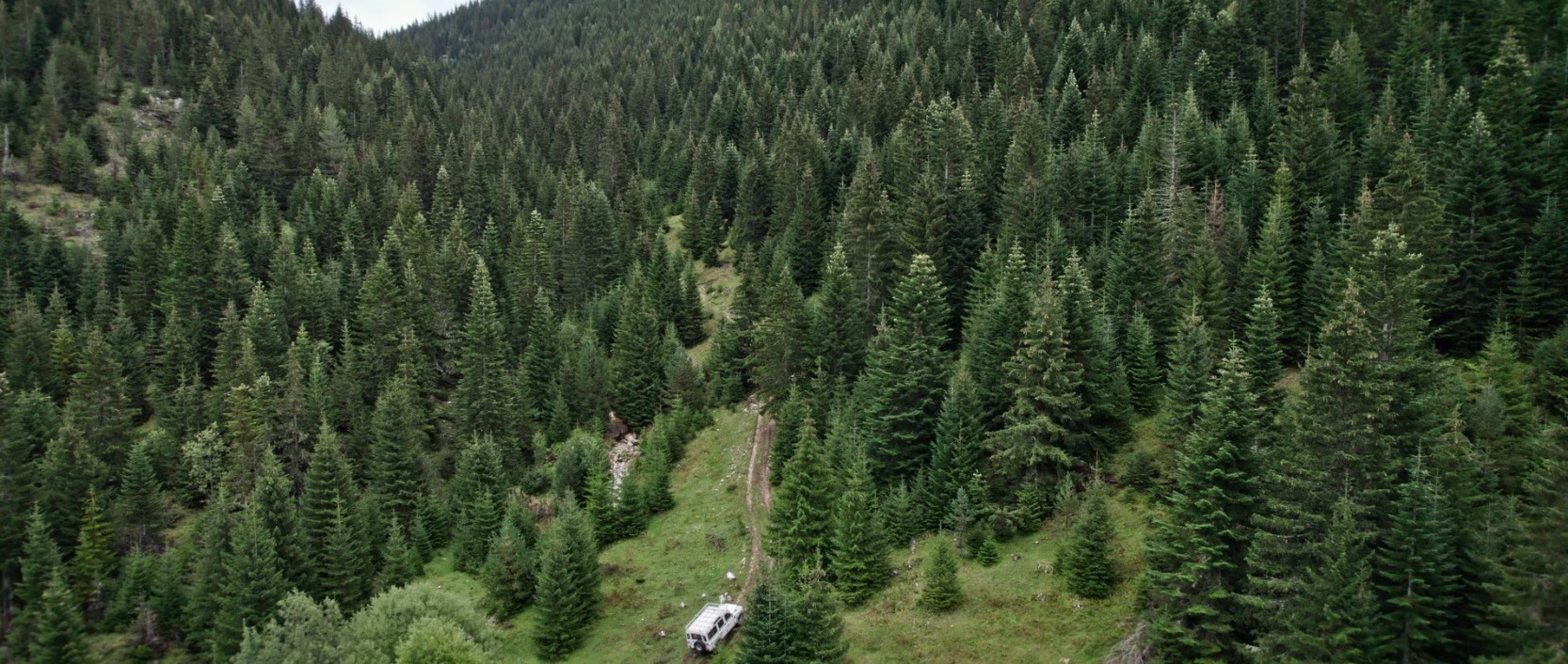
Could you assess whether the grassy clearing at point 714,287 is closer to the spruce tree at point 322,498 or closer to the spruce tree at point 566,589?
the spruce tree at point 566,589

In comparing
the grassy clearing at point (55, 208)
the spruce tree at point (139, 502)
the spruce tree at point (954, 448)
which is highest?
the grassy clearing at point (55, 208)

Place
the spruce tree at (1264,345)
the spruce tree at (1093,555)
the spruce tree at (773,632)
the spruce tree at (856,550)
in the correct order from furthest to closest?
the spruce tree at (1264,345)
the spruce tree at (856,550)
the spruce tree at (1093,555)
the spruce tree at (773,632)

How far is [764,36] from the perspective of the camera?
634 ft

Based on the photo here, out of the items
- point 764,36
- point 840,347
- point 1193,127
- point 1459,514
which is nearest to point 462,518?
point 840,347

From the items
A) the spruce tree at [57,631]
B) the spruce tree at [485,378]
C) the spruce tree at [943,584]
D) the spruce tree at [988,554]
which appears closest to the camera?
the spruce tree at [943,584]

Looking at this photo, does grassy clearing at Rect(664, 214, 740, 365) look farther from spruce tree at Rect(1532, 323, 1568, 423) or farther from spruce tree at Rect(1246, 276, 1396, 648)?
spruce tree at Rect(1532, 323, 1568, 423)

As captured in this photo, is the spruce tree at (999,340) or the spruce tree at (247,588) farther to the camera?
the spruce tree at (247,588)

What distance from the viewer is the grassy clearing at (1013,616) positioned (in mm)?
44312

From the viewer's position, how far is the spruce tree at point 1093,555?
45938 mm

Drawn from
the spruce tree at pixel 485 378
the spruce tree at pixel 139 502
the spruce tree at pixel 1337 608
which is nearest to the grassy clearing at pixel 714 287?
the spruce tree at pixel 485 378

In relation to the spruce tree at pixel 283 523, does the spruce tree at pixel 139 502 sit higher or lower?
higher

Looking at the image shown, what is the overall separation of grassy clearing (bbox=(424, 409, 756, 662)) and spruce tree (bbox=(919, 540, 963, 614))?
12037 millimetres

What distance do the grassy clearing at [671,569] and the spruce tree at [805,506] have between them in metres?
5.59

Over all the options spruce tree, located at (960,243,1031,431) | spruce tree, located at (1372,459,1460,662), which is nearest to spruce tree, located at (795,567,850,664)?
spruce tree, located at (960,243,1031,431)
